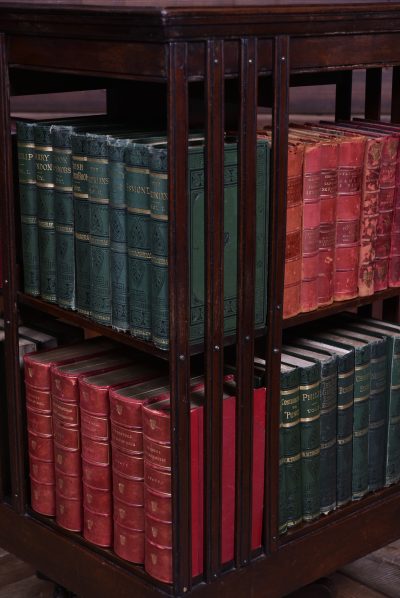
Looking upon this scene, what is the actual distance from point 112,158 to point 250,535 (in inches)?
27.8

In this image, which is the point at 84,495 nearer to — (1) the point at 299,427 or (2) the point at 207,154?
(1) the point at 299,427

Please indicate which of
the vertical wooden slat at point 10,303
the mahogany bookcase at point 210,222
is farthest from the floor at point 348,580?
the vertical wooden slat at point 10,303

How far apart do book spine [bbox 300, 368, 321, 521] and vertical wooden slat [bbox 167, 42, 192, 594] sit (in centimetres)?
30

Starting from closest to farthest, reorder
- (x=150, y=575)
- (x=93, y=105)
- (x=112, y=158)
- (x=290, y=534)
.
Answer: (x=112, y=158), (x=150, y=575), (x=290, y=534), (x=93, y=105)

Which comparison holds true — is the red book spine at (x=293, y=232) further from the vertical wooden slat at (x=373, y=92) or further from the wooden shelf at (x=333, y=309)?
the vertical wooden slat at (x=373, y=92)

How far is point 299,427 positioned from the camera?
1.89 metres

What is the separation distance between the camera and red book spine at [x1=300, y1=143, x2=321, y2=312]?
A: 1.76 metres

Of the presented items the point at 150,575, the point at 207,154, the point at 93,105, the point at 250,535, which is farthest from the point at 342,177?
the point at 93,105

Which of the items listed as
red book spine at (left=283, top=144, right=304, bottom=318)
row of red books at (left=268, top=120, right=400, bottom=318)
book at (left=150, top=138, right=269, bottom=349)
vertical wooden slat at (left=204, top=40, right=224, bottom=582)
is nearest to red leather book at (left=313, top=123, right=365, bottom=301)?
row of red books at (left=268, top=120, right=400, bottom=318)

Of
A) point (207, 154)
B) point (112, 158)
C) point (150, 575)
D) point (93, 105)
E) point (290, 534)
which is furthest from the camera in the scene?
point (93, 105)

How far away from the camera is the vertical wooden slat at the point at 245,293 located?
158cm

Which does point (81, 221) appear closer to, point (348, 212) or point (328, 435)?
point (348, 212)

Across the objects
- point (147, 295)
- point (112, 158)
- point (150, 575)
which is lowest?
point (150, 575)

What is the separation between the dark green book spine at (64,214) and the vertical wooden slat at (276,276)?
36cm
